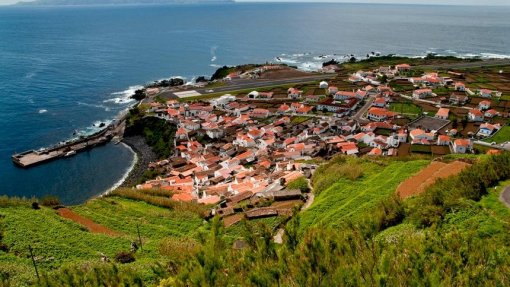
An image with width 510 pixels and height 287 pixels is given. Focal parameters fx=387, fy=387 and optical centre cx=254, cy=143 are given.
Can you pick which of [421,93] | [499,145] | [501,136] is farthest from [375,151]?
[421,93]

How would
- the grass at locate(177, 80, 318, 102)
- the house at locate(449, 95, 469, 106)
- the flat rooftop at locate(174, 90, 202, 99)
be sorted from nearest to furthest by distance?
the house at locate(449, 95, 469, 106), the grass at locate(177, 80, 318, 102), the flat rooftop at locate(174, 90, 202, 99)

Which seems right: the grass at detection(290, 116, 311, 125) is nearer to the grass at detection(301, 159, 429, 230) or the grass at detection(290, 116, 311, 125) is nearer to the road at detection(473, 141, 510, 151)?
the road at detection(473, 141, 510, 151)

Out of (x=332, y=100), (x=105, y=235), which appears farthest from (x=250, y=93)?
(x=105, y=235)

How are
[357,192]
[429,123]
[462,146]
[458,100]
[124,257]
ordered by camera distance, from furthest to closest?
[458,100], [429,123], [462,146], [357,192], [124,257]

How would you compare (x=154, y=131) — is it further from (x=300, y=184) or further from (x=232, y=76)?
(x=300, y=184)

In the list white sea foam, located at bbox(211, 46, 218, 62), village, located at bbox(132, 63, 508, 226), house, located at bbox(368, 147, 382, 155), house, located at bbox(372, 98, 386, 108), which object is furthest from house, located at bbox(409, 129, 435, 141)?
white sea foam, located at bbox(211, 46, 218, 62)

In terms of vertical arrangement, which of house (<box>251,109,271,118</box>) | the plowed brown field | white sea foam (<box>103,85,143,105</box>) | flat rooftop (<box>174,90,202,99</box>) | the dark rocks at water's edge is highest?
the plowed brown field

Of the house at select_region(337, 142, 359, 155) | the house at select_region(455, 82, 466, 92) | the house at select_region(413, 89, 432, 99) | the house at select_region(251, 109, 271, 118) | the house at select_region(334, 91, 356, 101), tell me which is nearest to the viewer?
the house at select_region(337, 142, 359, 155)
